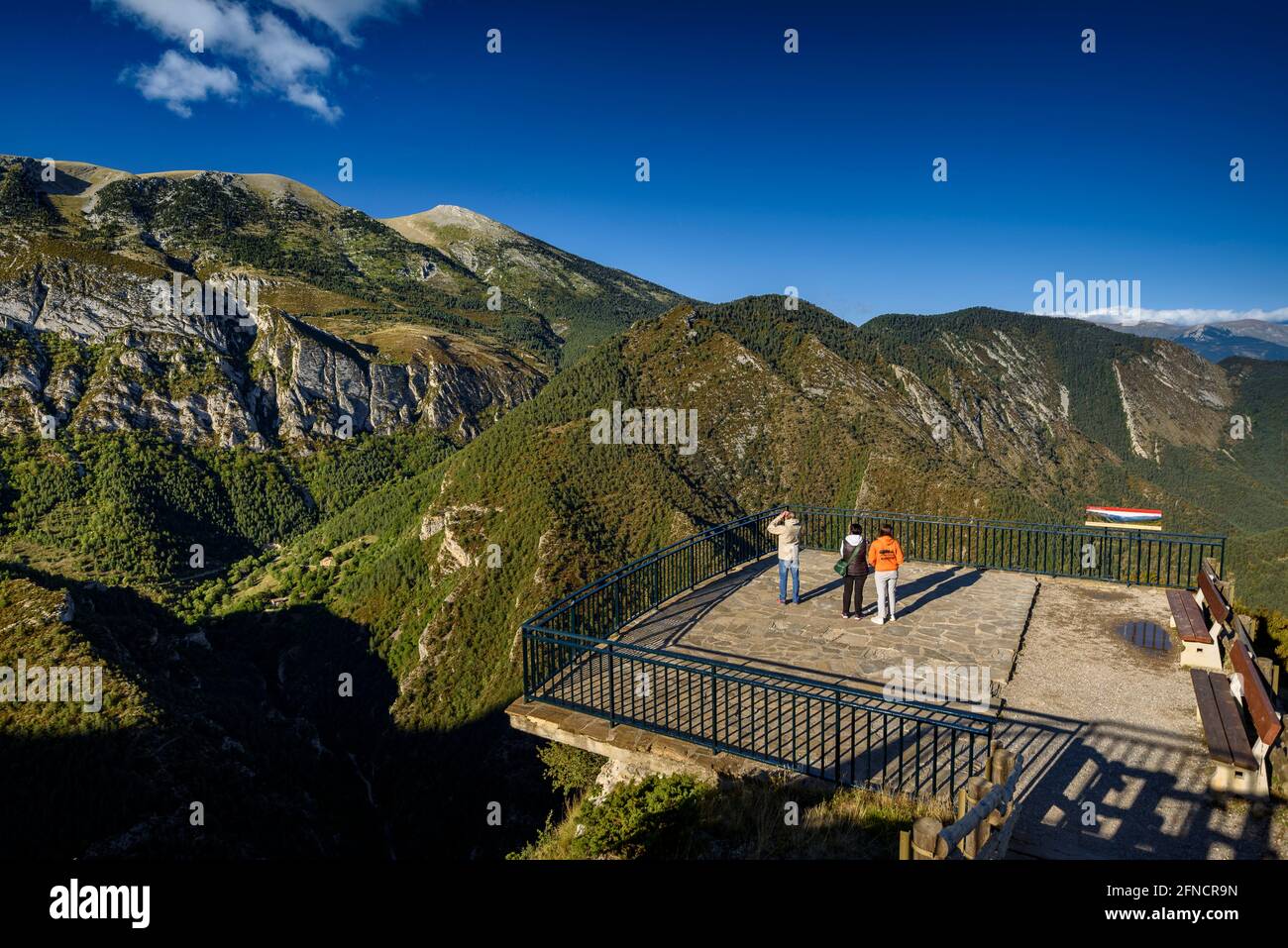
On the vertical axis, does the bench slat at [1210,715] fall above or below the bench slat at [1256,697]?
below

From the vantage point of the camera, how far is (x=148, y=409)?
9650cm

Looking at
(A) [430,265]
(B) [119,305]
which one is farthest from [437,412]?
(A) [430,265]

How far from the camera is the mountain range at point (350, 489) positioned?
37322mm

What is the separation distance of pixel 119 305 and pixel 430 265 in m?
98.2

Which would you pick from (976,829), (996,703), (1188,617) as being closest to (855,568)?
(996,703)

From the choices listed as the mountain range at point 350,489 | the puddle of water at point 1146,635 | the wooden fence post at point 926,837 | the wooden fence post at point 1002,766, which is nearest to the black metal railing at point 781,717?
the wooden fence post at point 1002,766

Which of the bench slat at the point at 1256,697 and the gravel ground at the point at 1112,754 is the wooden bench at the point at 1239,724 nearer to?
the bench slat at the point at 1256,697

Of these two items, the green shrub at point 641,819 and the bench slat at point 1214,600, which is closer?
the green shrub at point 641,819

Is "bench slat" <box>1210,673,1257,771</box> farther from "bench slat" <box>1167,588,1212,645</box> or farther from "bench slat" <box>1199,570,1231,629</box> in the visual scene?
"bench slat" <box>1199,570,1231,629</box>

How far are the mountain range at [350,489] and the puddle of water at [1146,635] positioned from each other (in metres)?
5.81

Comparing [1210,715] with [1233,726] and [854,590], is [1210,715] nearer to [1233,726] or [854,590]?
[1233,726]

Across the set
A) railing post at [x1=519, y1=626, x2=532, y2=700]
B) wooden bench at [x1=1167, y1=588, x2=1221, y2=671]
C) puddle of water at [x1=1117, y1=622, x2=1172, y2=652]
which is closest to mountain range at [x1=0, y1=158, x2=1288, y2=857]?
puddle of water at [x1=1117, y1=622, x2=1172, y2=652]

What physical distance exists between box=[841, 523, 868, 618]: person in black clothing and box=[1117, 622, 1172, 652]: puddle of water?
3.85 metres
